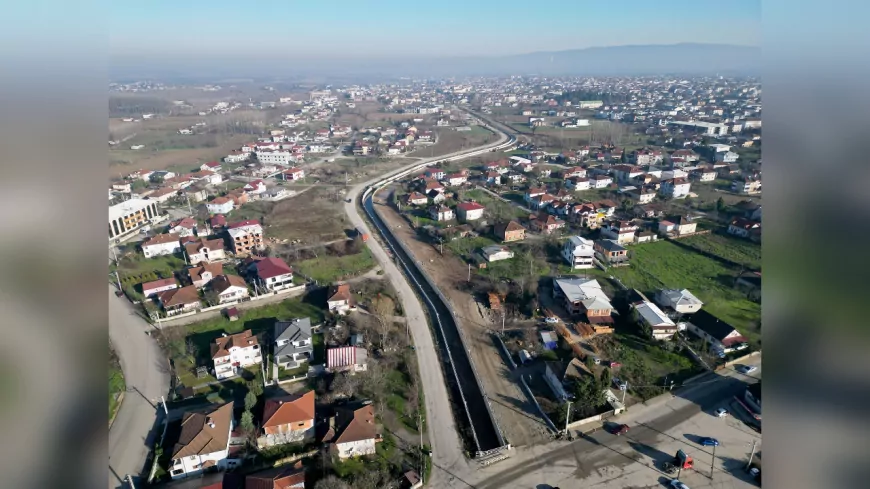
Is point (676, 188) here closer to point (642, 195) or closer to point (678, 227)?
point (642, 195)

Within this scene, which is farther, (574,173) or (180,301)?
(574,173)

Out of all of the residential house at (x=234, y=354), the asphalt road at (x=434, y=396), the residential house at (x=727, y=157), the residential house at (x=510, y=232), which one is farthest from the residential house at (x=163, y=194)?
the residential house at (x=727, y=157)

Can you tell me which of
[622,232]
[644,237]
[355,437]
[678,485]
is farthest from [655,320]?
[355,437]

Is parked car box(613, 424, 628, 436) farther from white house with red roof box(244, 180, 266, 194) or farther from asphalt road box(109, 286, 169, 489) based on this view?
white house with red roof box(244, 180, 266, 194)

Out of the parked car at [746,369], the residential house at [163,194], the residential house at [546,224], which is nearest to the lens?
the parked car at [746,369]

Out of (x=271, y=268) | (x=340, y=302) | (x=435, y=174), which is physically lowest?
(x=340, y=302)

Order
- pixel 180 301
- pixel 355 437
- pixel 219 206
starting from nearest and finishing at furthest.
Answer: pixel 355 437, pixel 180 301, pixel 219 206

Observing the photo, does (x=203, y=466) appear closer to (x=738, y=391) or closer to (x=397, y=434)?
(x=397, y=434)

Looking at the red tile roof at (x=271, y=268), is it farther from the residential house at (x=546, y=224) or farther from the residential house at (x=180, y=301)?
the residential house at (x=546, y=224)
